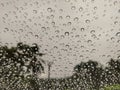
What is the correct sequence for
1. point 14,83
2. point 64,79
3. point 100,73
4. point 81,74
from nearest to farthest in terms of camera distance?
point 14,83
point 81,74
point 100,73
point 64,79

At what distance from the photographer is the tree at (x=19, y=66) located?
2437cm

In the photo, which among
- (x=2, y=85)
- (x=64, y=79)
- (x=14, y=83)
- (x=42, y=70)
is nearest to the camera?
(x=2, y=85)

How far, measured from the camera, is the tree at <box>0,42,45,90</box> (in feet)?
80.0

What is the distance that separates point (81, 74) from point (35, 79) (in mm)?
8354

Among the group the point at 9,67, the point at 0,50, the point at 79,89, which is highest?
the point at 0,50

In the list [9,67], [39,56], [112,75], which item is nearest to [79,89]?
[112,75]

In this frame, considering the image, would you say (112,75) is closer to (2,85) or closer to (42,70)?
(42,70)

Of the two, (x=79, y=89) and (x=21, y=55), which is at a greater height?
(x=21, y=55)

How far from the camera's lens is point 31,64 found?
90.5 feet

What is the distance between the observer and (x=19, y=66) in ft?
84.8

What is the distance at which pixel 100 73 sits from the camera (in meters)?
39.5

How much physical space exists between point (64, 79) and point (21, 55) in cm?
1631

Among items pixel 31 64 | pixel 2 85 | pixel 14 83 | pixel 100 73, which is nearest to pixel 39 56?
pixel 31 64

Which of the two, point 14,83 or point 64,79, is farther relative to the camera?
point 64,79
